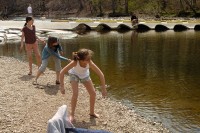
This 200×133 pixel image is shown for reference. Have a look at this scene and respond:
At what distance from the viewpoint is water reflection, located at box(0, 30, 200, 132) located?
13.7 meters

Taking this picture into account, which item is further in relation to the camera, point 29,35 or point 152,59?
point 152,59

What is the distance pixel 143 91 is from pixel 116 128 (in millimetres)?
6479

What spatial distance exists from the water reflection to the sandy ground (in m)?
1.25

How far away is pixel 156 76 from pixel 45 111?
32.6ft

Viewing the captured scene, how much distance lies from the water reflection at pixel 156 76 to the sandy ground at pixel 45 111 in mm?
1247

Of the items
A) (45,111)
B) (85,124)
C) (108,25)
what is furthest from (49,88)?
(108,25)

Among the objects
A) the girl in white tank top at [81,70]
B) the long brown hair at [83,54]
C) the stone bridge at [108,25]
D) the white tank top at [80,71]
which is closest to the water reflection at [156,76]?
the girl in white tank top at [81,70]

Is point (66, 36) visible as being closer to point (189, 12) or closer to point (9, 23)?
point (9, 23)

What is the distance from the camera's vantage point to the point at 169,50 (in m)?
31.5

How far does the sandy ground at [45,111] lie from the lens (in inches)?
413

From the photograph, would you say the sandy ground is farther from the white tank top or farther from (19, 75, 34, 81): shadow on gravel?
the white tank top

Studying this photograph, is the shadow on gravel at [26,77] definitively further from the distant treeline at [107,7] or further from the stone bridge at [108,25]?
the distant treeline at [107,7]

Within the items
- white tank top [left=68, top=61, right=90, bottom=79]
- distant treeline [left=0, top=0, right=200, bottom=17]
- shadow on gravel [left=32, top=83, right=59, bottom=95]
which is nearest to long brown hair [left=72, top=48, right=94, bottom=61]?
white tank top [left=68, top=61, right=90, bottom=79]

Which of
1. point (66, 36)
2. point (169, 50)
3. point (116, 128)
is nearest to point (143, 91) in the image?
point (116, 128)
